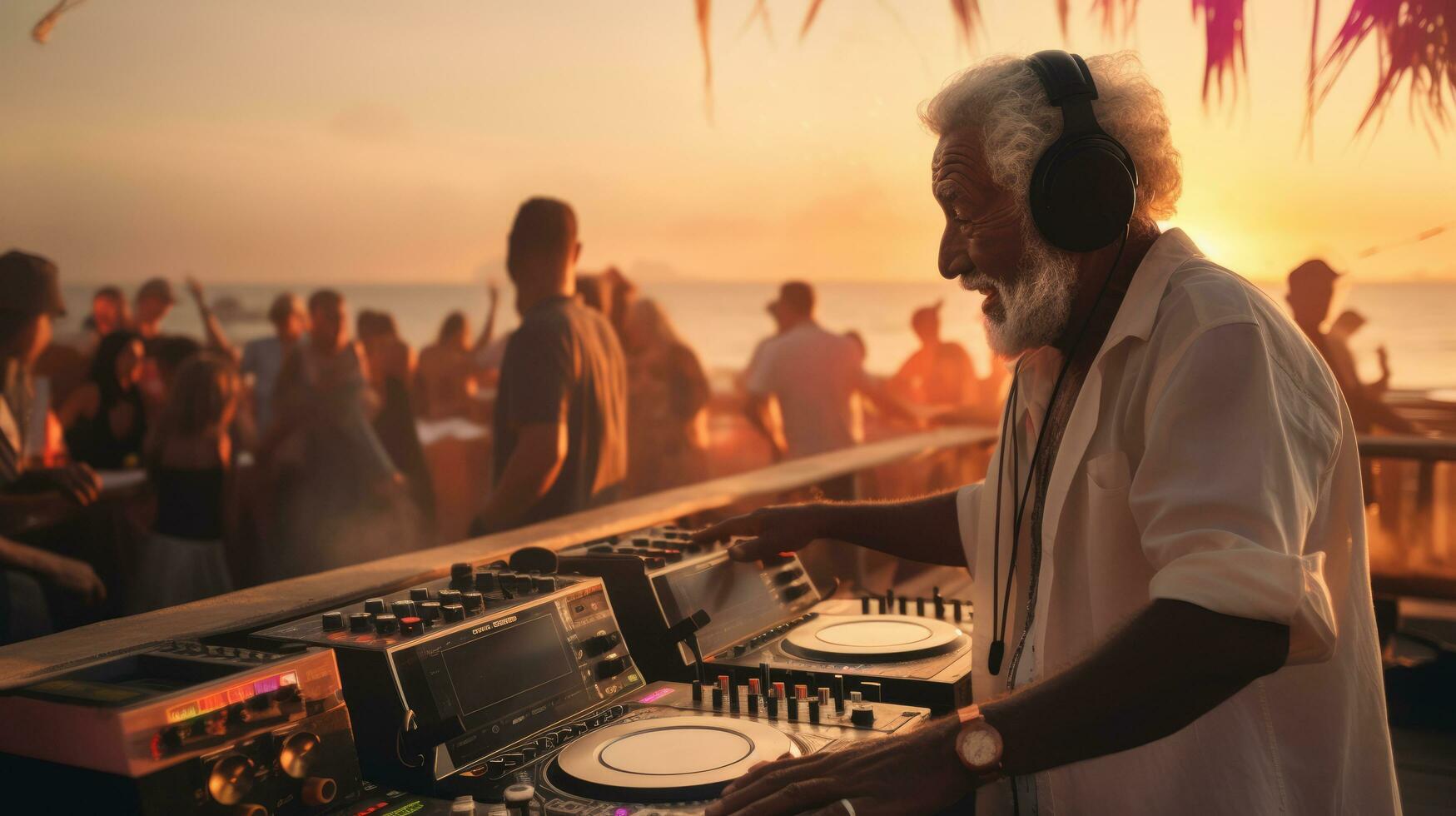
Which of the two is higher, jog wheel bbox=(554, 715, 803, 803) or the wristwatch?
the wristwatch

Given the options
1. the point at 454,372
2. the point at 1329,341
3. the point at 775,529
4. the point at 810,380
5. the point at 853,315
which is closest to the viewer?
the point at 775,529

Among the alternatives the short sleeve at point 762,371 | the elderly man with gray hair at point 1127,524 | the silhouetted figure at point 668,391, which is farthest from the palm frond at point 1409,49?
the elderly man with gray hair at point 1127,524

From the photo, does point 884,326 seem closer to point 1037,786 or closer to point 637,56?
point 637,56

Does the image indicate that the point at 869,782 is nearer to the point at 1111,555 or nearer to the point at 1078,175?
the point at 1111,555

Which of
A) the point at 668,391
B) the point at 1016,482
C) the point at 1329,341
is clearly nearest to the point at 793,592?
the point at 1016,482

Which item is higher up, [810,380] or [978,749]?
[810,380]

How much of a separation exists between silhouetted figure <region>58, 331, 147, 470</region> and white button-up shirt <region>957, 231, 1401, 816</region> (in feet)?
13.0

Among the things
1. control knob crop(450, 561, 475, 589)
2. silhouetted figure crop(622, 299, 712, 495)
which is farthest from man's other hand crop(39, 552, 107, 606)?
silhouetted figure crop(622, 299, 712, 495)

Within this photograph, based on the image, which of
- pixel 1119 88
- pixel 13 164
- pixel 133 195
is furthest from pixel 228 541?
pixel 1119 88

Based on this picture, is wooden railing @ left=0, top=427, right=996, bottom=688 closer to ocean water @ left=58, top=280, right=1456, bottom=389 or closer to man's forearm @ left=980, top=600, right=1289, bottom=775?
ocean water @ left=58, top=280, right=1456, bottom=389

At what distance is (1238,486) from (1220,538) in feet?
0.15

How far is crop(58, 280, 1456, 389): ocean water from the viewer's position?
214 inches

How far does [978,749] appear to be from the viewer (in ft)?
3.00

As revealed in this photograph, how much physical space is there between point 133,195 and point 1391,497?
7876mm
